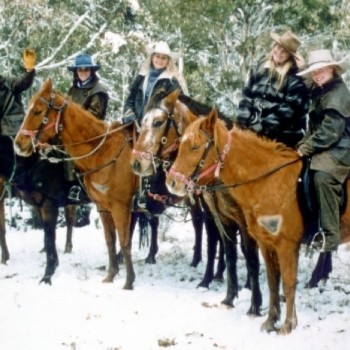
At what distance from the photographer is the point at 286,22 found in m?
22.8

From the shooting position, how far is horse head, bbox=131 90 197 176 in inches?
288

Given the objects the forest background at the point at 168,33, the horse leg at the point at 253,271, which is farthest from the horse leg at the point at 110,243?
the forest background at the point at 168,33

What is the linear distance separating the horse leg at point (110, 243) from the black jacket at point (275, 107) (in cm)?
258

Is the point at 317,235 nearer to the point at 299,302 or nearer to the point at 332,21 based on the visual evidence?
the point at 299,302

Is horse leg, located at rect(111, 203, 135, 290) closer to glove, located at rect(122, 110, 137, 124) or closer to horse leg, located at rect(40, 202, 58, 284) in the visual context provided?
horse leg, located at rect(40, 202, 58, 284)

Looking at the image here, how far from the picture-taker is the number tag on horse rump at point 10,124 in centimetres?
889

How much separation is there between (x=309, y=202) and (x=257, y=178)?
0.58 metres

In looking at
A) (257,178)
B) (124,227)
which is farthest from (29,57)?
(257,178)

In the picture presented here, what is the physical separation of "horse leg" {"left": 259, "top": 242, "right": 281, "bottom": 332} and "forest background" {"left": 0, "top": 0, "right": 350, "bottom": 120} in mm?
13028

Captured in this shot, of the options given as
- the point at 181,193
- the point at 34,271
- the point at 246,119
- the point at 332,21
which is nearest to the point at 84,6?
the point at 332,21

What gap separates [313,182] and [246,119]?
1.72 meters

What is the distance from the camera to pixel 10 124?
8.95 m

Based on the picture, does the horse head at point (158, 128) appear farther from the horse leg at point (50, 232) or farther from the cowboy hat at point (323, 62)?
the horse leg at point (50, 232)

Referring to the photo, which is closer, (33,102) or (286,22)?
(33,102)
